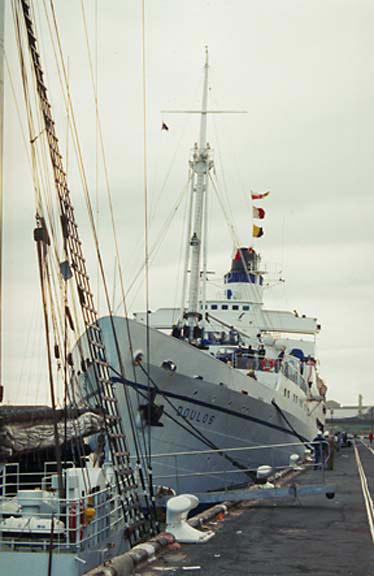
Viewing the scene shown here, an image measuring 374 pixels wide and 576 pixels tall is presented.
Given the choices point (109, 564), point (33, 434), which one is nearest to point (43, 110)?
point (33, 434)

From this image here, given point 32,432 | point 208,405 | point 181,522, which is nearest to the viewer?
point 181,522

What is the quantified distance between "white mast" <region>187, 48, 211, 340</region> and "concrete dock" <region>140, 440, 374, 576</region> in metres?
9.30

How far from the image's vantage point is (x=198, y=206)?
29719 mm

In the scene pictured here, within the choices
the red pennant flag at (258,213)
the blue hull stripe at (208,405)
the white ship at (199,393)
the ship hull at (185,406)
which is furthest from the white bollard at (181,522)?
the red pennant flag at (258,213)

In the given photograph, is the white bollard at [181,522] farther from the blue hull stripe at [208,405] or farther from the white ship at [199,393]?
the blue hull stripe at [208,405]

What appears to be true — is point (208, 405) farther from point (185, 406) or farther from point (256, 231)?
point (256, 231)

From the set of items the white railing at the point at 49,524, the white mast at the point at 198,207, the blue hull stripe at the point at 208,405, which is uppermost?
the white mast at the point at 198,207

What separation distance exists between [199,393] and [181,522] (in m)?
12.7

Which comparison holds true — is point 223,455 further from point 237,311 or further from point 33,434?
point 237,311

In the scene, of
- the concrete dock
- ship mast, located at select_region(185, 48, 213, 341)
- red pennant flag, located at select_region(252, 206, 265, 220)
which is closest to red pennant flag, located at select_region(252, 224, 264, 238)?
red pennant flag, located at select_region(252, 206, 265, 220)

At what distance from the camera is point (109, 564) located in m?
11.5

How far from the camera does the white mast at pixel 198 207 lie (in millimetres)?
28625

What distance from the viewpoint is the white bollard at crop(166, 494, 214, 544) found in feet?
46.5

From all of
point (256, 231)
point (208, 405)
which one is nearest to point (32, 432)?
point (208, 405)
